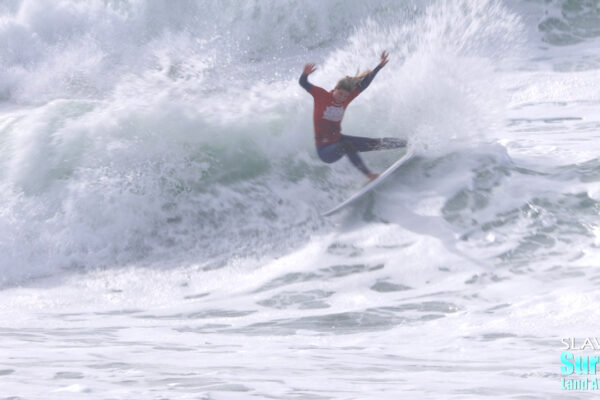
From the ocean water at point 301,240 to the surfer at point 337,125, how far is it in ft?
1.39

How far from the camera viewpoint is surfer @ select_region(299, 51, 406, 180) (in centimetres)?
714

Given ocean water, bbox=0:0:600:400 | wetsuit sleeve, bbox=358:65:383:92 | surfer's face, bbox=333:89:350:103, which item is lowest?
ocean water, bbox=0:0:600:400

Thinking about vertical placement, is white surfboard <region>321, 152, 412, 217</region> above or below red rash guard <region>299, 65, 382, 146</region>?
below

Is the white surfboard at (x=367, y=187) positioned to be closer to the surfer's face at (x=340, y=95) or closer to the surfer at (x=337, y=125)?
the surfer at (x=337, y=125)

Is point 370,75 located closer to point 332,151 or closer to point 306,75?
point 306,75

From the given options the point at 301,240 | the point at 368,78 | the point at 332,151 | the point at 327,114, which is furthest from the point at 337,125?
the point at 301,240

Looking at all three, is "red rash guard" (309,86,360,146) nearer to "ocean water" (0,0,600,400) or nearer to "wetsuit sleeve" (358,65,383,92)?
"wetsuit sleeve" (358,65,383,92)

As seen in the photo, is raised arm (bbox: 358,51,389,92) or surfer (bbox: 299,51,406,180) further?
surfer (bbox: 299,51,406,180)

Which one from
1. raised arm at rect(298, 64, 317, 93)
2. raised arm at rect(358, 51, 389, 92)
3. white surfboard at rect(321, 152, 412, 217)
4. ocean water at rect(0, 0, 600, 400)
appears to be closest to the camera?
ocean water at rect(0, 0, 600, 400)

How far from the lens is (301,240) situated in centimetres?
680

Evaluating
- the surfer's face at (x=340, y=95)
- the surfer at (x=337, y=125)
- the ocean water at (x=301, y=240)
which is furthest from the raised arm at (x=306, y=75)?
the ocean water at (x=301, y=240)

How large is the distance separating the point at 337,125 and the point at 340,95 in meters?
0.31

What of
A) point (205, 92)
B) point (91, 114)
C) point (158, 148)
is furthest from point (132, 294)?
point (205, 92)

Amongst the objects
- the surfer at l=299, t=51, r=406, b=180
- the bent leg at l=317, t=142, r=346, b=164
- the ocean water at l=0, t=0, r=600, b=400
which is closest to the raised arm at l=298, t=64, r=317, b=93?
the surfer at l=299, t=51, r=406, b=180
